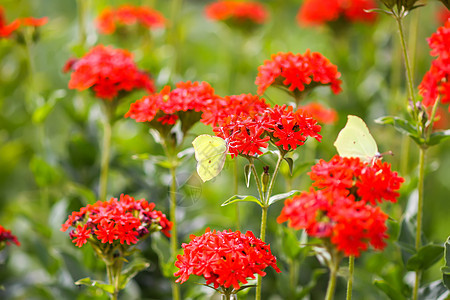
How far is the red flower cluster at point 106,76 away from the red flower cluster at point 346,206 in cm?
54

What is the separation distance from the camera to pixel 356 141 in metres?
0.86

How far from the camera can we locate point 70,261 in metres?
1.24

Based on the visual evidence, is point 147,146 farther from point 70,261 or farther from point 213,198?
point 70,261

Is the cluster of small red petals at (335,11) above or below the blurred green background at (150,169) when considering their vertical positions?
above

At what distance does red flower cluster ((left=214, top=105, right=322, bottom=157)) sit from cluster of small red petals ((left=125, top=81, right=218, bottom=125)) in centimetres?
14

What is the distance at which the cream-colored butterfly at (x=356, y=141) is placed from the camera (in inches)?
33.3

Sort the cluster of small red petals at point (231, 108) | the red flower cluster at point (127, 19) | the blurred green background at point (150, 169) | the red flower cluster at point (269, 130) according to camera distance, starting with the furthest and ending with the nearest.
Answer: the red flower cluster at point (127, 19)
the blurred green background at point (150, 169)
the cluster of small red petals at point (231, 108)
the red flower cluster at point (269, 130)

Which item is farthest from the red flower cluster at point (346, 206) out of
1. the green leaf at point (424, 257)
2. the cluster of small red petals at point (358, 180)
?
the green leaf at point (424, 257)

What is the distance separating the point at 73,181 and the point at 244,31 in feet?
2.69

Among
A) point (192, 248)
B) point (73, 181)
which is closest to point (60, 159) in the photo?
point (73, 181)

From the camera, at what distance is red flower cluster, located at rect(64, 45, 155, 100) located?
1.11m

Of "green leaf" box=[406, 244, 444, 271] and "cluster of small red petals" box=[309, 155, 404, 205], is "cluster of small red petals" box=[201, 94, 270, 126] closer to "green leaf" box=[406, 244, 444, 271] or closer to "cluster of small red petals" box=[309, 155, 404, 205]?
"cluster of small red petals" box=[309, 155, 404, 205]

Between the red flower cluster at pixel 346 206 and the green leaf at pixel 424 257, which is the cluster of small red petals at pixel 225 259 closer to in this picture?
the red flower cluster at pixel 346 206

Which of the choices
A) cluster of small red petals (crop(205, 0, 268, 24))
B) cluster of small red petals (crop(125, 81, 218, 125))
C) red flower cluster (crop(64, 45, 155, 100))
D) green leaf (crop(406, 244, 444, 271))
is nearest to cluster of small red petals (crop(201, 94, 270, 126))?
cluster of small red petals (crop(125, 81, 218, 125))
